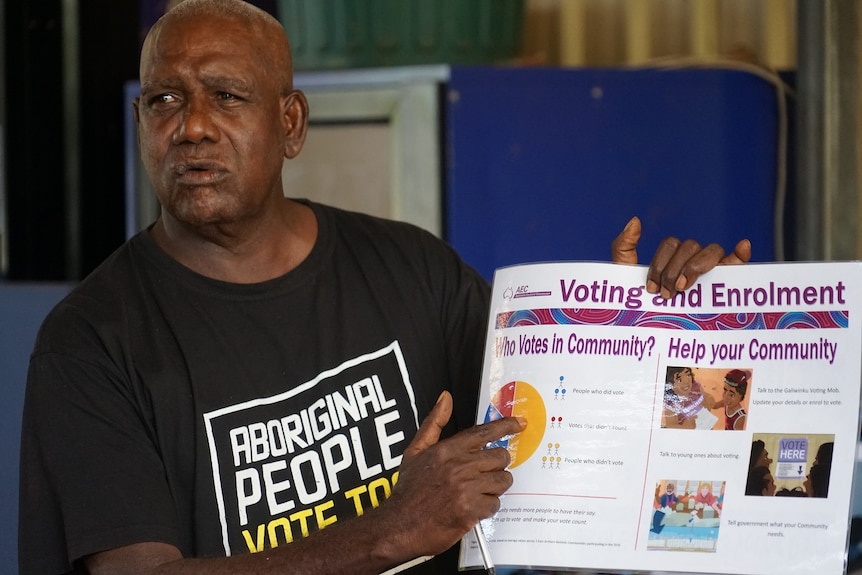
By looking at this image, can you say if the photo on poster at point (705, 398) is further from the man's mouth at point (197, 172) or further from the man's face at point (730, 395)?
the man's mouth at point (197, 172)

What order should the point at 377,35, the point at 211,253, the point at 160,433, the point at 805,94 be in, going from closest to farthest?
1. the point at 160,433
2. the point at 211,253
3. the point at 805,94
4. the point at 377,35

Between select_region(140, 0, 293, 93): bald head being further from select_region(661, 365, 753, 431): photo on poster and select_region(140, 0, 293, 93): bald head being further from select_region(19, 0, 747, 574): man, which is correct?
select_region(661, 365, 753, 431): photo on poster

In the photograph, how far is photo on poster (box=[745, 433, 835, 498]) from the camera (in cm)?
141

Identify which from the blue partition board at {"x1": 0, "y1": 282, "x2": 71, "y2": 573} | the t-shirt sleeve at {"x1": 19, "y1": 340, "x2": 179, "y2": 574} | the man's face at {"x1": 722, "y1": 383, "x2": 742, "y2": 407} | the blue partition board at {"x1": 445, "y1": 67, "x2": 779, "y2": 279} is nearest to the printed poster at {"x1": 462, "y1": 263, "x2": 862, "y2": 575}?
the man's face at {"x1": 722, "y1": 383, "x2": 742, "y2": 407}

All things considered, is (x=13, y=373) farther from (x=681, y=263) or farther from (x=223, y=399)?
(x=681, y=263)

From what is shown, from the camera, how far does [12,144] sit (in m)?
2.74

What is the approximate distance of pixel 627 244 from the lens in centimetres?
160

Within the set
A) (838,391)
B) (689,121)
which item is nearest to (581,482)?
(838,391)

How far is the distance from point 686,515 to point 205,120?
2.66ft

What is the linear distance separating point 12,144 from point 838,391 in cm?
200

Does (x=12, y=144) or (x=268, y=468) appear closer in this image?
(x=268, y=468)

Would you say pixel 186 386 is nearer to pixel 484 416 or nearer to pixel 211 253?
pixel 211 253

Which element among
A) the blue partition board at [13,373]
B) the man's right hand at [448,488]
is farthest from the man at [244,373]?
the blue partition board at [13,373]

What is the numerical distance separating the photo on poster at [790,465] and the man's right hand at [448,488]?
296 mm
